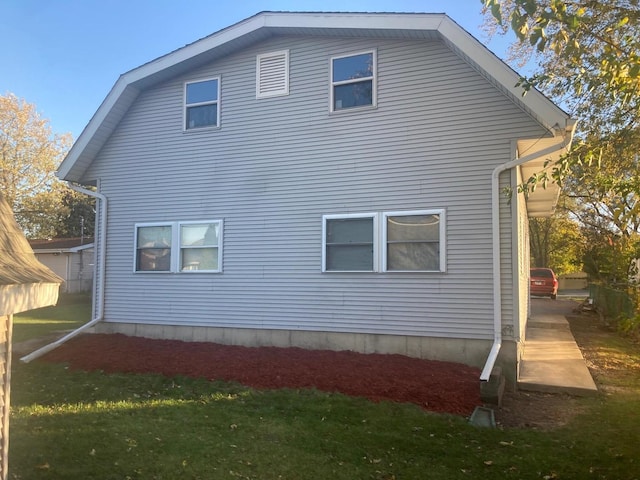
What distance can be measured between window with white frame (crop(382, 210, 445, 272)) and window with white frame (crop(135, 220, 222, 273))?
353 centimetres

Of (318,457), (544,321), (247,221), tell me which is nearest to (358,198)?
(247,221)

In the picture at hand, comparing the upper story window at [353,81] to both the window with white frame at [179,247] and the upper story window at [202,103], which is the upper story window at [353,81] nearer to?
the upper story window at [202,103]

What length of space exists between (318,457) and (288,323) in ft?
16.0

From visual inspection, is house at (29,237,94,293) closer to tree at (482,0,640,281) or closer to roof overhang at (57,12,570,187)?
roof overhang at (57,12,570,187)

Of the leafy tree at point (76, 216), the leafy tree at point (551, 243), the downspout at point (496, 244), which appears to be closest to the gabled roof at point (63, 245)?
the leafy tree at point (76, 216)

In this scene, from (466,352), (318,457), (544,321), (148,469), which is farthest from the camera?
(544,321)

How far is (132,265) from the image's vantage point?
10.8 metres

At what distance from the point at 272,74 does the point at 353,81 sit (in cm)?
173

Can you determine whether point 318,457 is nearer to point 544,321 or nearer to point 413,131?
point 413,131

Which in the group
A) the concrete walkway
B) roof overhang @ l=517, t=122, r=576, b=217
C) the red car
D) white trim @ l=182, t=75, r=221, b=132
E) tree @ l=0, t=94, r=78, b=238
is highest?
tree @ l=0, t=94, r=78, b=238

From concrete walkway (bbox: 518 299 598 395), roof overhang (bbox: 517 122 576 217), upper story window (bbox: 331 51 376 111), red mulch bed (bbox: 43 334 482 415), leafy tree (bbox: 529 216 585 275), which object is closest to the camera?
red mulch bed (bbox: 43 334 482 415)

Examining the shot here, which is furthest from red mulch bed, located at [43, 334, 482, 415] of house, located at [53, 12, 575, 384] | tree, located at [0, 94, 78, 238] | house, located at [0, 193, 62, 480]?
tree, located at [0, 94, 78, 238]

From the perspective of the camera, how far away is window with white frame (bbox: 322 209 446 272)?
27.0 ft

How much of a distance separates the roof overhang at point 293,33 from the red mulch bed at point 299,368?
13.1 feet
